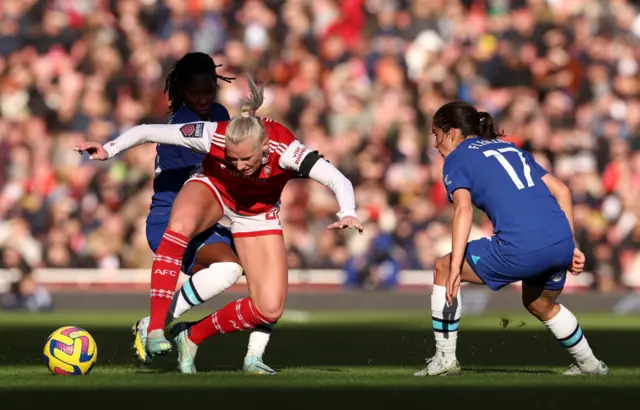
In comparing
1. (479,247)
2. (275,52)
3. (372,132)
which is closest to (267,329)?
(479,247)

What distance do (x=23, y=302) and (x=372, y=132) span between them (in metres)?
5.76

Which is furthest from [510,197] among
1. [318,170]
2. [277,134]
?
[277,134]

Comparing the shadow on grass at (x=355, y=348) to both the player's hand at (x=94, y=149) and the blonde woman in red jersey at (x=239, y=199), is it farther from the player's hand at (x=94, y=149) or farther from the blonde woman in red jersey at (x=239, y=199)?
the player's hand at (x=94, y=149)

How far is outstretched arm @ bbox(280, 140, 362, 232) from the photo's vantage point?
8.45 metres

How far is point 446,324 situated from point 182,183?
2.38 metres

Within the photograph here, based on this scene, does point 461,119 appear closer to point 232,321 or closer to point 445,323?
point 445,323

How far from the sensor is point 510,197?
28.1 ft

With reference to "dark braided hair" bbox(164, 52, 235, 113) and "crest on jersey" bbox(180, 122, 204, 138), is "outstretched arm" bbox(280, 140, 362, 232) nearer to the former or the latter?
"crest on jersey" bbox(180, 122, 204, 138)

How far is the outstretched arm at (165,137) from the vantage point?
28.8ft

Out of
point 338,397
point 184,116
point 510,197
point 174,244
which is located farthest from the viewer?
point 184,116

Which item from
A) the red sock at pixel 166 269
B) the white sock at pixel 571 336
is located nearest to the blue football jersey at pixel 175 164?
the red sock at pixel 166 269

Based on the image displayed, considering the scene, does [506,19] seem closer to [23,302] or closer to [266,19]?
[266,19]

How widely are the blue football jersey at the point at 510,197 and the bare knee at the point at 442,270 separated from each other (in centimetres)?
37

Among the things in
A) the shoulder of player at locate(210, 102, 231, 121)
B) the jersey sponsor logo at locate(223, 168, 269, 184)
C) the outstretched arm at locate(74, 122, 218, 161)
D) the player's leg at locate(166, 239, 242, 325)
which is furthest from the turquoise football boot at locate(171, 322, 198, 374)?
the shoulder of player at locate(210, 102, 231, 121)
